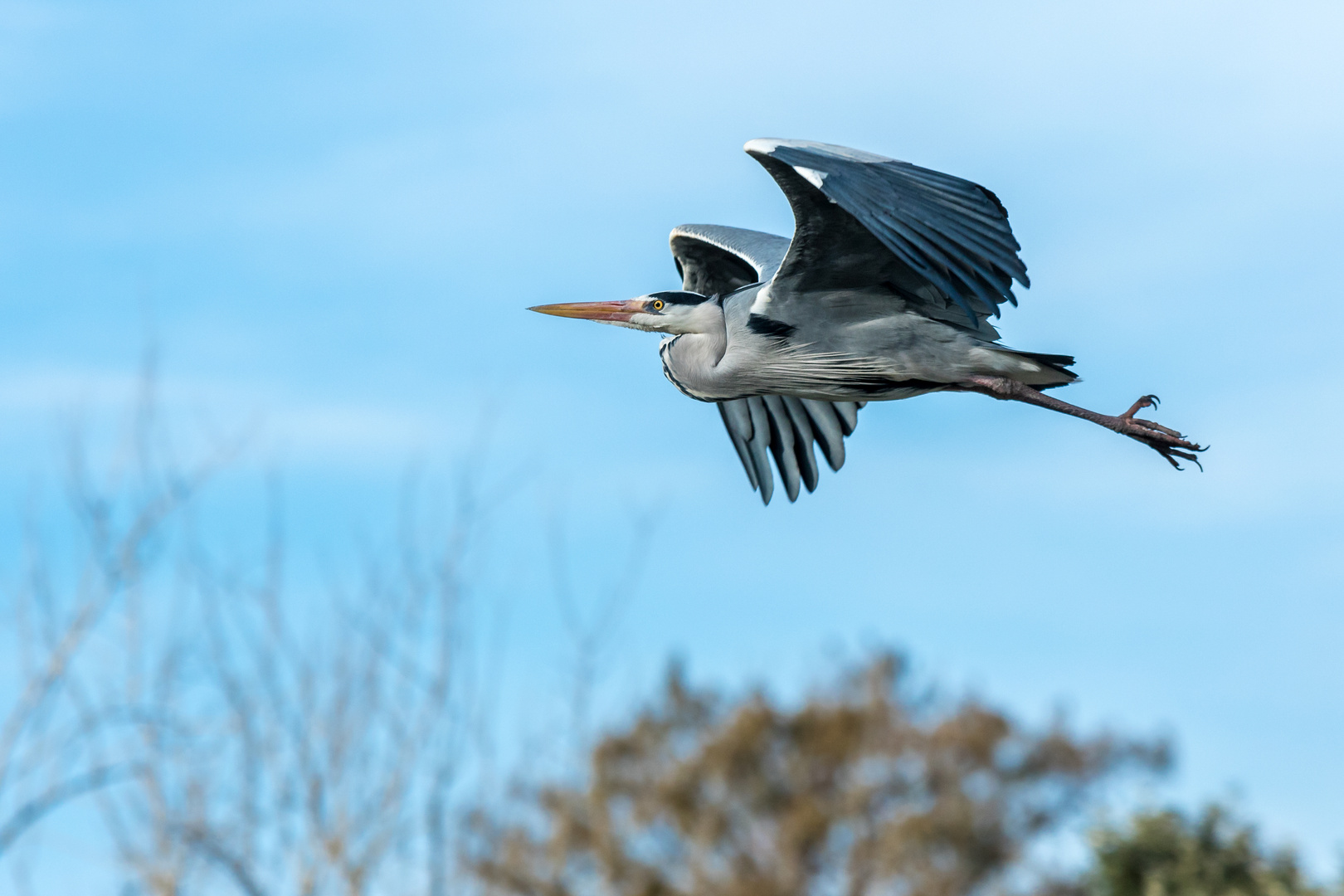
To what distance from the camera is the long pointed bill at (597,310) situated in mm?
7879

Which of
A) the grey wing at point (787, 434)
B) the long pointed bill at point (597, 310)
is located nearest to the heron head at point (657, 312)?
the long pointed bill at point (597, 310)

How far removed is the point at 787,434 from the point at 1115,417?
1834mm

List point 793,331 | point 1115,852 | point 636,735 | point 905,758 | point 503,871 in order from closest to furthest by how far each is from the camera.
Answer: point 793,331 < point 1115,852 < point 503,871 < point 636,735 < point 905,758

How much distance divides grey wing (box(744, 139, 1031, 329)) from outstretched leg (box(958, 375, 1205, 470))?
0.99 ft

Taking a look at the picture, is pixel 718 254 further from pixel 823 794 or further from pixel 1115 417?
pixel 823 794

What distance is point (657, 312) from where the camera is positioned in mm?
7707

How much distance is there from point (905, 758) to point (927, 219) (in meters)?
22.1

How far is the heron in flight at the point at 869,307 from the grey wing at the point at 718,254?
0.44 metres

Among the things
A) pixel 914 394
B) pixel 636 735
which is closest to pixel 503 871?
pixel 636 735

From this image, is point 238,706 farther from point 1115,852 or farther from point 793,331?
point 1115,852

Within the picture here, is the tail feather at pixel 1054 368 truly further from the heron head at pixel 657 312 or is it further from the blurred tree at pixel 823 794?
the blurred tree at pixel 823 794

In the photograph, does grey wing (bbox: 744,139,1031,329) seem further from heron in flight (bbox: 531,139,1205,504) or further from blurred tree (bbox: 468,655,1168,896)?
blurred tree (bbox: 468,655,1168,896)

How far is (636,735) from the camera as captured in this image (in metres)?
25.5

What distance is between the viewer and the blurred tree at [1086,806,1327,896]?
605 inches
